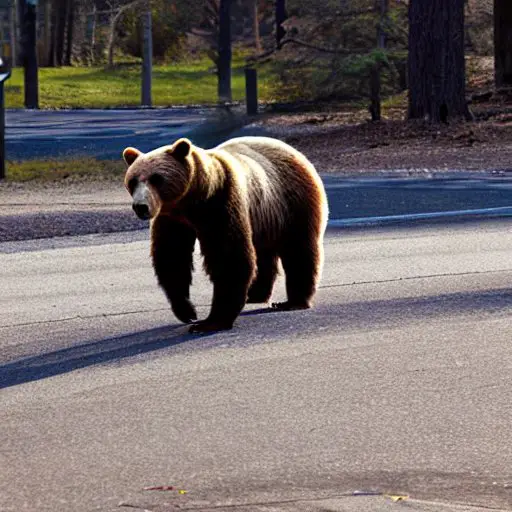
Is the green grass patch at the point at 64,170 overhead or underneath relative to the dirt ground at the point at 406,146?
underneath

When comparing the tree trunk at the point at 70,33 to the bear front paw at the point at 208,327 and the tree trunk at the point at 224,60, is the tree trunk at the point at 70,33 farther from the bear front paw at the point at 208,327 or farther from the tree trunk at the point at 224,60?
the bear front paw at the point at 208,327

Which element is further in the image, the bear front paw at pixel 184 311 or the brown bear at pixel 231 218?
the bear front paw at pixel 184 311

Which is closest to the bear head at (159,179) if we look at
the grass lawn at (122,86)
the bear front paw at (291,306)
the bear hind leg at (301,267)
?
the bear hind leg at (301,267)

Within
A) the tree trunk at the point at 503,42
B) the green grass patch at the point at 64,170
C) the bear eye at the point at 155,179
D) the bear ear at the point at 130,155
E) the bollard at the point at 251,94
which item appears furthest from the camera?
the bollard at the point at 251,94

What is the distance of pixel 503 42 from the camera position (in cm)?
2956

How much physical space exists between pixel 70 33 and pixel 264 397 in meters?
48.4

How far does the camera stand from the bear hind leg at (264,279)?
9.01 m

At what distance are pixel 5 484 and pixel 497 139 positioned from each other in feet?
57.4

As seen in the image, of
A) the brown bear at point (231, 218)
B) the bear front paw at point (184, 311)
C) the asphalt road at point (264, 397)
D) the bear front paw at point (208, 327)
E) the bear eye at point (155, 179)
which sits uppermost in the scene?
the bear eye at point (155, 179)

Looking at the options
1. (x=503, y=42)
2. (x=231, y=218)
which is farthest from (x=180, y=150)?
(x=503, y=42)

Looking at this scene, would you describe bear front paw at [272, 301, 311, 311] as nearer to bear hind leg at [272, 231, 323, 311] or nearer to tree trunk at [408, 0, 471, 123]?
bear hind leg at [272, 231, 323, 311]

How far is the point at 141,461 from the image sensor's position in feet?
19.6

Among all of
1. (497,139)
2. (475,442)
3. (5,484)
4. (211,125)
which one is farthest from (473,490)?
(211,125)

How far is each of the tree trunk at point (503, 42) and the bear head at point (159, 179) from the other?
22381mm
